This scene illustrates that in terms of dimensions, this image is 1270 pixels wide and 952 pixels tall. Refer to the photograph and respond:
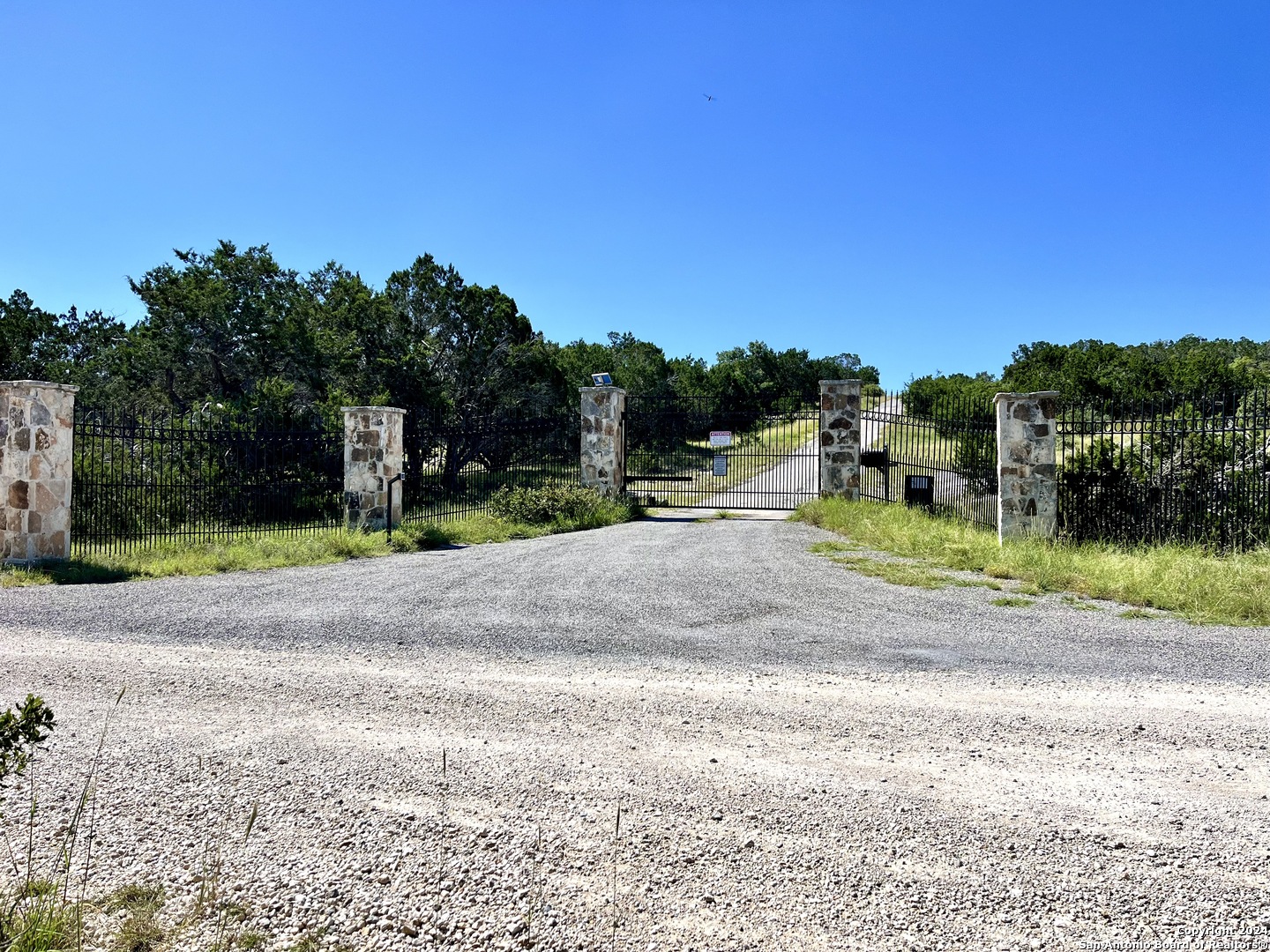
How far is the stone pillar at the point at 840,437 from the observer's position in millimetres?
15242

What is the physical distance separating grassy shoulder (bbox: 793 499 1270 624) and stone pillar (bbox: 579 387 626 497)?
5.55 m

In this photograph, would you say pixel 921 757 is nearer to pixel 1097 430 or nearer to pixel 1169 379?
pixel 1097 430

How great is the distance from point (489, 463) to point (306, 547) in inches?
275

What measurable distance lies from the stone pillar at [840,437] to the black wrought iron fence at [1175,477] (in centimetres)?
444

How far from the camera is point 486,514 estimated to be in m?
14.6

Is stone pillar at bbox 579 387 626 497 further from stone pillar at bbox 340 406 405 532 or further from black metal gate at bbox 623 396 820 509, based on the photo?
stone pillar at bbox 340 406 405 532

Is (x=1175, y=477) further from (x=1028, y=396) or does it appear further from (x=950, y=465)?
(x=950, y=465)

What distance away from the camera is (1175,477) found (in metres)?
10.4

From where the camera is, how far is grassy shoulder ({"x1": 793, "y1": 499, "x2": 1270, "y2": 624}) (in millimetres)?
6793

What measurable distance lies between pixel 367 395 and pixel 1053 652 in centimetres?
2032

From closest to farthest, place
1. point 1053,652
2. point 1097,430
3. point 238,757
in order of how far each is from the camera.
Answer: point 238,757, point 1053,652, point 1097,430

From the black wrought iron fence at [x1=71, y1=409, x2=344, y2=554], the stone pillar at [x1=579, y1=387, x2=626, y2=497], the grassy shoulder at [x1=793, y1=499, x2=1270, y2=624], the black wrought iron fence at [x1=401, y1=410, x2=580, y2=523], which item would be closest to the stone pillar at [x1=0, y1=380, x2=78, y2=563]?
the black wrought iron fence at [x1=71, y1=409, x2=344, y2=554]

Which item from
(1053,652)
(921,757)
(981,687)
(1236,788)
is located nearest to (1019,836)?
(921,757)

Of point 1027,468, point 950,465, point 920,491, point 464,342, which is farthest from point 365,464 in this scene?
point 464,342
